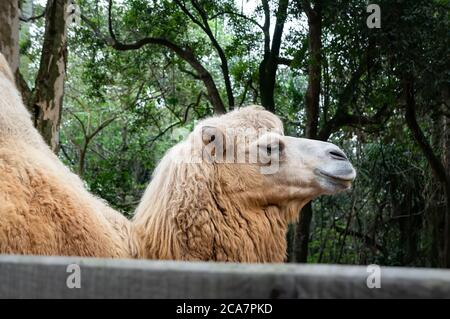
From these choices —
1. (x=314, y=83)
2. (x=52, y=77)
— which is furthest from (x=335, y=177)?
(x=314, y=83)

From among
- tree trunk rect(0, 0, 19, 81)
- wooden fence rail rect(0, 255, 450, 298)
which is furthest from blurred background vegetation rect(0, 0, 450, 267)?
wooden fence rail rect(0, 255, 450, 298)

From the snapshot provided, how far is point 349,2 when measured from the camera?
8328 millimetres

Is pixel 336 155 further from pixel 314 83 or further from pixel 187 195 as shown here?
pixel 314 83

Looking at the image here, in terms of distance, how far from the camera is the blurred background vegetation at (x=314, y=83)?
8.31m

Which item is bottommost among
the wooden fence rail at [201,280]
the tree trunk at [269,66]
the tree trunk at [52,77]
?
the wooden fence rail at [201,280]

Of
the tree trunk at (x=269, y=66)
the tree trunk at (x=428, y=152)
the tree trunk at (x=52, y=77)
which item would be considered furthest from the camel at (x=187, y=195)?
the tree trunk at (x=269, y=66)

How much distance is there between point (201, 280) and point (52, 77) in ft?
19.7

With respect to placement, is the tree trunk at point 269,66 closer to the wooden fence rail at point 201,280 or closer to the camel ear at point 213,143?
the camel ear at point 213,143

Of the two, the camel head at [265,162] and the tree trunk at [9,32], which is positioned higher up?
the tree trunk at [9,32]

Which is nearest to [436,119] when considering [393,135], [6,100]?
[393,135]

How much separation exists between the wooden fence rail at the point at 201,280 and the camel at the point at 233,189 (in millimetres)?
2003

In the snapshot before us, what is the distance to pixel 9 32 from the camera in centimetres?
639
